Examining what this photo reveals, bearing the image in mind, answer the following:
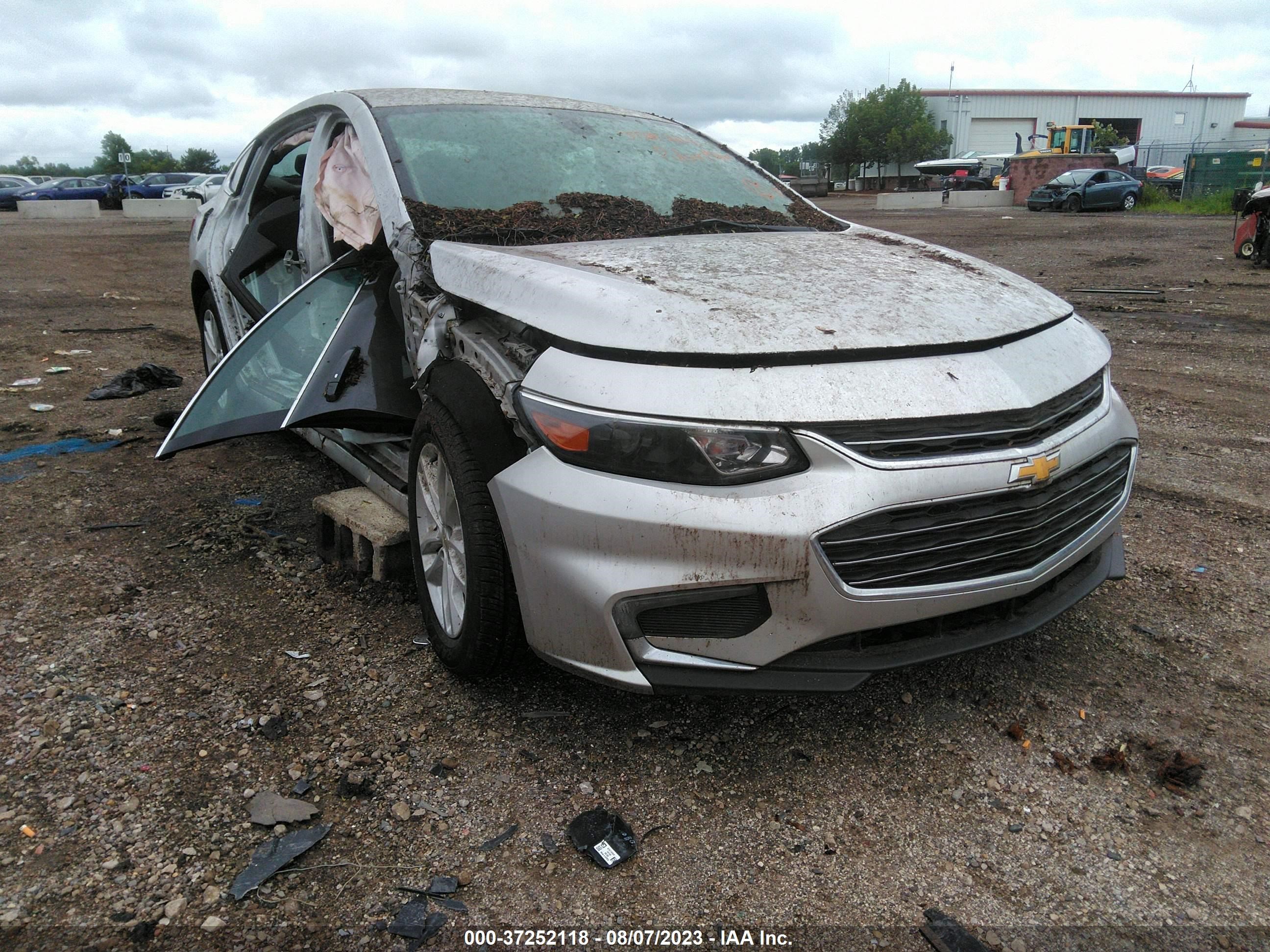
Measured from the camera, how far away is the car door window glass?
3.33 metres

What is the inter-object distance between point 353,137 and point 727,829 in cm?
295

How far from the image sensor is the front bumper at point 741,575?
202 cm

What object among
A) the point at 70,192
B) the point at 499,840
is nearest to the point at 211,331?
the point at 499,840

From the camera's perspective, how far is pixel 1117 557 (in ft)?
9.00

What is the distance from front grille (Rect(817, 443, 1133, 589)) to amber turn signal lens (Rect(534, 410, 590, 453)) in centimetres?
58

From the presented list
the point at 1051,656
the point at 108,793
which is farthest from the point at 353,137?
the point at 1051,656

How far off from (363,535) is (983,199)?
35.5 m

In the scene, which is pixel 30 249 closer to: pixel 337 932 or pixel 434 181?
pixel 434 181

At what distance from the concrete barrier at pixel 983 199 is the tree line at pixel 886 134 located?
134ft

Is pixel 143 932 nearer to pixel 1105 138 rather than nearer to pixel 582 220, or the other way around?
pixel 582 220

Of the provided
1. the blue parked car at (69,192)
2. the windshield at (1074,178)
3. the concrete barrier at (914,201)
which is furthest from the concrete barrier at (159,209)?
the windshield at (1074,178)

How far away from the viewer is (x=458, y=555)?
2.69 metres

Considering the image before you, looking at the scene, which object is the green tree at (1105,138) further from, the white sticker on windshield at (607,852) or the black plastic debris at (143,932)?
the black plastic debris at (143,932)

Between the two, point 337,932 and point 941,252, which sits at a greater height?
point 941,252
